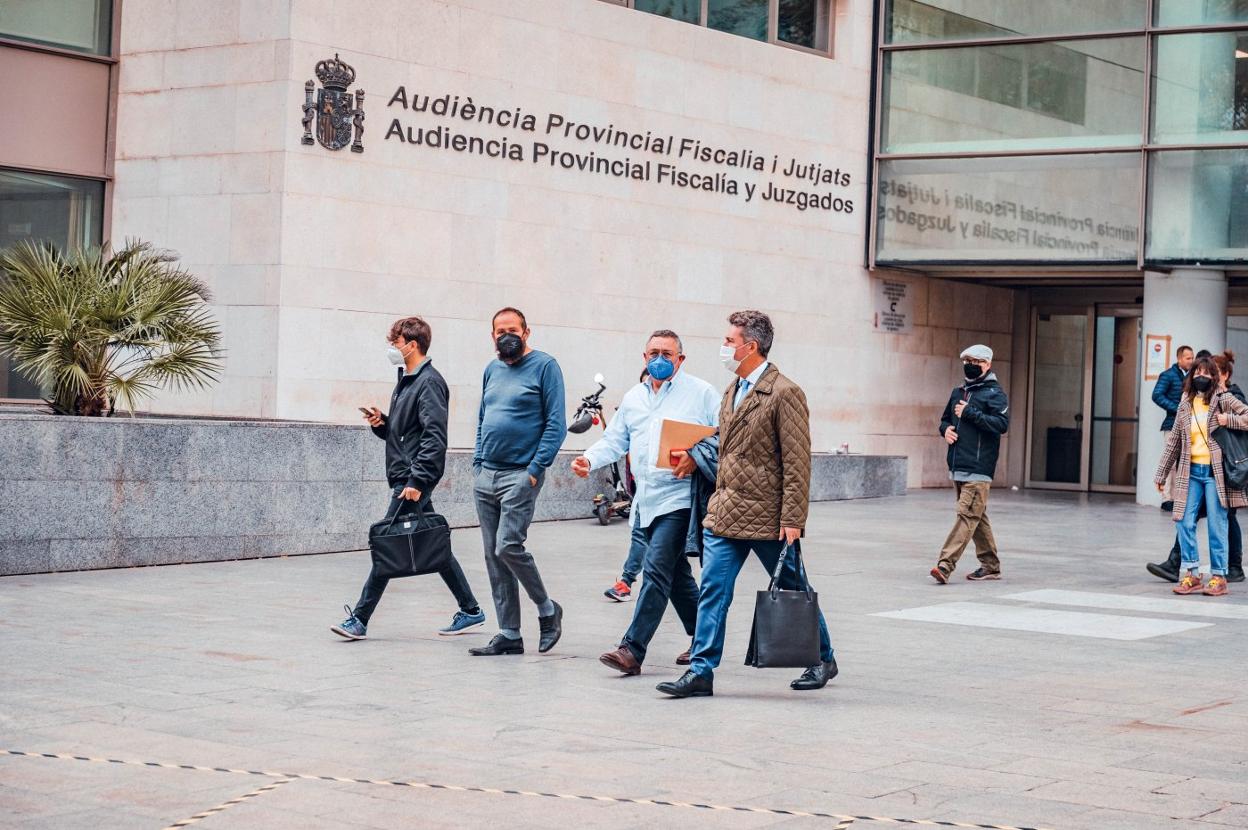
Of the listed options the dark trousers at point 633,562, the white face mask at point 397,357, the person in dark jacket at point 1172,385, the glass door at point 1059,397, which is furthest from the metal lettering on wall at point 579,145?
the white face mask at point 397,357

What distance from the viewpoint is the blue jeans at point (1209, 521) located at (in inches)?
506

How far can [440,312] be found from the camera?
61.2 feet

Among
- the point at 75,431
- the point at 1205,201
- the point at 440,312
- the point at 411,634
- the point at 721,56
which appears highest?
the point at 721,56

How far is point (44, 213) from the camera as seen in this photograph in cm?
1831

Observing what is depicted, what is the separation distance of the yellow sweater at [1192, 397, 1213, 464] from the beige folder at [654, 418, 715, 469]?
5.79 meters

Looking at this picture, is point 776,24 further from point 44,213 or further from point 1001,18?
point 44,213

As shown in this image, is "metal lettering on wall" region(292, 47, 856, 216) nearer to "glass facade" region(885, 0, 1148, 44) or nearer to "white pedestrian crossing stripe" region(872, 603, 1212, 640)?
"glass facade" region(885, 0, 1148, 44)

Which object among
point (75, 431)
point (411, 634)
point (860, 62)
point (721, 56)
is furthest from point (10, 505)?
point (860, 62)

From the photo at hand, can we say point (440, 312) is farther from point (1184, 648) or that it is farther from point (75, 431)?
point (1184, 648)

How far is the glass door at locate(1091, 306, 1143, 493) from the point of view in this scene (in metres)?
26.5

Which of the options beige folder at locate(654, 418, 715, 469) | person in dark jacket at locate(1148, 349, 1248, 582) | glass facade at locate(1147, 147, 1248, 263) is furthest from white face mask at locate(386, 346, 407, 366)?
glass facade at locate(1147, 147, 1248, 263)

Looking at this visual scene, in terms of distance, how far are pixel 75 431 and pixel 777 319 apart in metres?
11.9

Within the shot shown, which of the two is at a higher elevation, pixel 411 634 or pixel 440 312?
pixel 440 312

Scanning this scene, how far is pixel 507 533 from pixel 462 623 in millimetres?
1068
